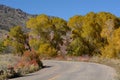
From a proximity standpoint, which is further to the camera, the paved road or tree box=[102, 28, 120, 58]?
tree box=[102, 28, 120, 58]

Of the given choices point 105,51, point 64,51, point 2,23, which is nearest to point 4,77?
point 105,51

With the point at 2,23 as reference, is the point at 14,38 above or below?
below

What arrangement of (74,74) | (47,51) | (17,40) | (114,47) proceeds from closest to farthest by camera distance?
1. (74,74)
2. (114,47)
3. (47,51)
4. (17,40)

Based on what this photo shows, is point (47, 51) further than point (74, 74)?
Yes

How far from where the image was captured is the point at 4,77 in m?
28.8

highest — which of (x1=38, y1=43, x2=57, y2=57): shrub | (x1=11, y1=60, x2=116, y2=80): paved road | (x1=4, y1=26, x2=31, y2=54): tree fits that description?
(x1=4, y1=26, x2=31, y2=54): tree

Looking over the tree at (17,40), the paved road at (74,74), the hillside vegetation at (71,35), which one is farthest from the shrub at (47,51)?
the paved road at (74,74)

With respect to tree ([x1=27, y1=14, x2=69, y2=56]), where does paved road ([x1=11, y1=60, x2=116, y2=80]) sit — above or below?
below

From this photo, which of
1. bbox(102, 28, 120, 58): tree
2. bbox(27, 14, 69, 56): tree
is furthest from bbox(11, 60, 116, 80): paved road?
bbox(27, 14, 69, 56): tree

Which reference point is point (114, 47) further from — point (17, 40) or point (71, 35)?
point (17, 40)

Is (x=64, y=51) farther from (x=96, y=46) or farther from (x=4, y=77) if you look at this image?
(x=4, y=77)

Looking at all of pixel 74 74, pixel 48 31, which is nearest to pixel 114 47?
pixel 48 31

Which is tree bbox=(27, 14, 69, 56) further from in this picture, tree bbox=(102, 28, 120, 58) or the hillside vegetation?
tree bbox=(102, 28, 120, 58)

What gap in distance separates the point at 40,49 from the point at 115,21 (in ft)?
62.8
